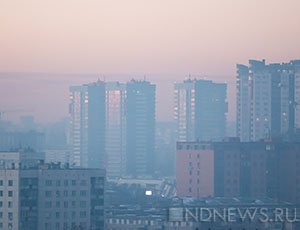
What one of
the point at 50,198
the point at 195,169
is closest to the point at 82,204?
the point at 50,198

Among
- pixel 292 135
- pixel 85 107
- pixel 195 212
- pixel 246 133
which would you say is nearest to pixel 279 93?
pixel 246 133

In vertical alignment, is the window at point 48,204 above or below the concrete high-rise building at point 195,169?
below

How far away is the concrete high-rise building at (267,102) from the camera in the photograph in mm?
Answer: 53938

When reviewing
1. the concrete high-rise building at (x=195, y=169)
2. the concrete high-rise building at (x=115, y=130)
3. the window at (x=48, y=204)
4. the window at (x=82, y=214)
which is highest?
the concrete high-rise building at (x=115, y=130)

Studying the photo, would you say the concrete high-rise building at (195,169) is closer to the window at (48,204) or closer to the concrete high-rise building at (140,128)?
the concrete high-rise building at (140,128)

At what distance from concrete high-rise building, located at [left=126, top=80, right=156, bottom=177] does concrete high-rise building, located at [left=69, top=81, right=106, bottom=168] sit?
99cm

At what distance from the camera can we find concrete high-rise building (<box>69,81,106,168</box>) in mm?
58656

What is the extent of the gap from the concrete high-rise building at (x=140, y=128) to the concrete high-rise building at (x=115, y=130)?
20 centimetres

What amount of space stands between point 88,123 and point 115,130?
0.97 m

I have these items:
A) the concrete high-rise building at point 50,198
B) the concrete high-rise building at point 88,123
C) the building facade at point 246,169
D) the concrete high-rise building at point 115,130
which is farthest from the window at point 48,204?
the concrete high-rise building at point 115,130

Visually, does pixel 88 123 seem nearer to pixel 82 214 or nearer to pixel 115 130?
pixel 115 130

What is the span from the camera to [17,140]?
45469mm

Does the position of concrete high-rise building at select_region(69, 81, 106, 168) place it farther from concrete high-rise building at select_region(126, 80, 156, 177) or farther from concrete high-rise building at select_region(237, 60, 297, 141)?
concrete high-rise building at select_region(237, 60, 297, 141)

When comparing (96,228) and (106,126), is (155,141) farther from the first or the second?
(96,228)
